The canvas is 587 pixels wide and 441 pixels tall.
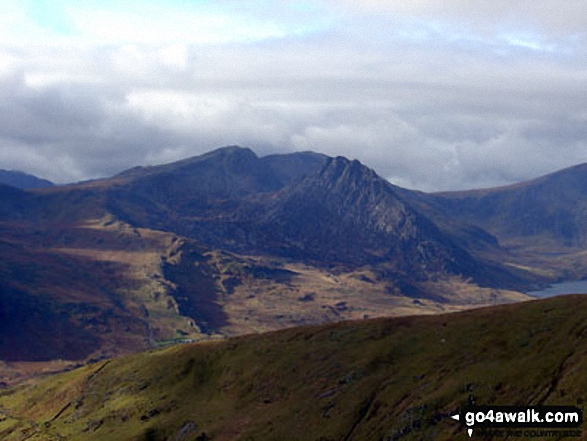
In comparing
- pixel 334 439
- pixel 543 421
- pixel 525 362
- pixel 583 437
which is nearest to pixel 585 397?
pixel 543 421

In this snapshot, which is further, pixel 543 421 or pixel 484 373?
pixel 484 373

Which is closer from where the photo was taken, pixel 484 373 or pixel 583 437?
pixel 583 437

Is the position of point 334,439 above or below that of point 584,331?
below

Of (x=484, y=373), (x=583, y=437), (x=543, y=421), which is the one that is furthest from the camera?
(x=484, y=373)

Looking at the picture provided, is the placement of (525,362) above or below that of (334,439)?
above

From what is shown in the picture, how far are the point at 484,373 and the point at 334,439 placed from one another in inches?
1678

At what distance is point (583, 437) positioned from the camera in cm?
13675

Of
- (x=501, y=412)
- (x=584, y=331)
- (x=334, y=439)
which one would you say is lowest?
(x=334, y=439)

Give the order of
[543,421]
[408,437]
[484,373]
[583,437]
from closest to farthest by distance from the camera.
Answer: [583,437] → [543,421] → [408,437] → [484,373]

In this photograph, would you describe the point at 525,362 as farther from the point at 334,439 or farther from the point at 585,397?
the point at 334,439

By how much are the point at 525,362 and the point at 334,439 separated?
174 feet

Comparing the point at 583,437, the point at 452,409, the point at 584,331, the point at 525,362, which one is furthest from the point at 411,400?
the point at 583,437

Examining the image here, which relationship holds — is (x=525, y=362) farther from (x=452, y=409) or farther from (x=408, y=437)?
(x=408, y=437)

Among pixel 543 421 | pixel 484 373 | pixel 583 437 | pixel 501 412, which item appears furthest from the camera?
pixel 484 373
